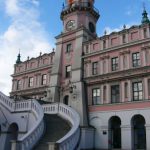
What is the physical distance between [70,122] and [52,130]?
2.93 m

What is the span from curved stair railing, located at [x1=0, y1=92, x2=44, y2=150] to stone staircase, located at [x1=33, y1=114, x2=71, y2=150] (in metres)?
0.56

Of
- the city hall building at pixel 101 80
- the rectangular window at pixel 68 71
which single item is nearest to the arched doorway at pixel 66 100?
the city hall building at pixel 101 80

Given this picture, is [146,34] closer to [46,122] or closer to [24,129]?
[46,122]

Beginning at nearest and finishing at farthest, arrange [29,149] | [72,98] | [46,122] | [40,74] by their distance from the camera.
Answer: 1. [29,149]
2. [46,122]
3. [72,98]
4. [40,74]

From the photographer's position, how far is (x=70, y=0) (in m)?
40.4

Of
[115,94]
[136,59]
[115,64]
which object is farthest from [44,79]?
[136,59]

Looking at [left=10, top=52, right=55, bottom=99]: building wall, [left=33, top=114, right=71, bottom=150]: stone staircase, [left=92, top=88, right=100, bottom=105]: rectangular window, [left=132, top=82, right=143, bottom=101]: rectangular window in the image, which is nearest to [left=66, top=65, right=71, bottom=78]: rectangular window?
[left=10, top=52, right=55, bottom=99]: building wall

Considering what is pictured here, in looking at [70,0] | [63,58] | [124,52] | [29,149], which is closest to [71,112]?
[29,149]

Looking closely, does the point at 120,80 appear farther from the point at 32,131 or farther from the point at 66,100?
the point at 32,131

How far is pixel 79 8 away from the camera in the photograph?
38.1 meters

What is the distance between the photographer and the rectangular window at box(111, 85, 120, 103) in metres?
29.8

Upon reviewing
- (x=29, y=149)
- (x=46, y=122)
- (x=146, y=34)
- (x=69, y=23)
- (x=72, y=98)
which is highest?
(x=69, y=23)

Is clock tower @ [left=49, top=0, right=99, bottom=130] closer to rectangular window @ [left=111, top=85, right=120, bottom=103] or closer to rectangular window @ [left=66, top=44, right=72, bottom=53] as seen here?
rectangular window @ [left=66, top=44, right=72, bottom=53]

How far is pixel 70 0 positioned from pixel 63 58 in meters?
10.1
